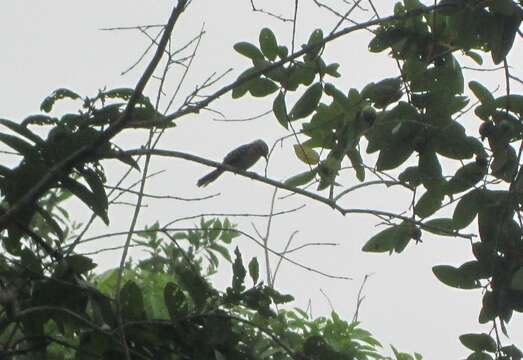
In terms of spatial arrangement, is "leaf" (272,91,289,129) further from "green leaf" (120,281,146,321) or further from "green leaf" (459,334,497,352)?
"green leaf" (459,334,497,352)

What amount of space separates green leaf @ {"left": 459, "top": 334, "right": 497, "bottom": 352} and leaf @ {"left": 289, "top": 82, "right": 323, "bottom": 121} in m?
0.85

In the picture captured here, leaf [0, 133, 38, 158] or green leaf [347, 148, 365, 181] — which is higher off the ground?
green leaf [347, 148, 365, 181]

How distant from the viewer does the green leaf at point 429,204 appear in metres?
2.90

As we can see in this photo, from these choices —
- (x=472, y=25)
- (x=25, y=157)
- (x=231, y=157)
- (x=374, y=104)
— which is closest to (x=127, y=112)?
(x=25, y=157)

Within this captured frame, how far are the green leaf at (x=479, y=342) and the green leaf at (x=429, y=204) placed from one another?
38cm

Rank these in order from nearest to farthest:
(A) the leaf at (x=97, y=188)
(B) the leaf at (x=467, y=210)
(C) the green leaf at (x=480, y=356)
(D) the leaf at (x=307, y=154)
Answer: (A) the leaf at (x=97, y=188) → (C) the green leaf at (x=480, y=356) → (B) the leaf at (x=467, y=210) → (D) the leaf at (x=307, y=154)

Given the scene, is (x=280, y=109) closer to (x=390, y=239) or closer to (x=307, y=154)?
(x=307, y=154)

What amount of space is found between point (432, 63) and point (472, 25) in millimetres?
325

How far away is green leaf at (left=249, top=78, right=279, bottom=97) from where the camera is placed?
3127 millimetres

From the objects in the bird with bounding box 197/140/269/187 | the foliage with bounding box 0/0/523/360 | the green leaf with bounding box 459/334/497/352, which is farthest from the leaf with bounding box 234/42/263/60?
the bird with bounding box 197/140/269/187

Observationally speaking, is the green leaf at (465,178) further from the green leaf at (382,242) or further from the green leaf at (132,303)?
the green leaf at (132,303)

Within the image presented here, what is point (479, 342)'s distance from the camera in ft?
8.95

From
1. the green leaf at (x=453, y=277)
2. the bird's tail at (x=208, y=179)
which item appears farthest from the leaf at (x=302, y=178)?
the bird's tail at (x=208, y=179)

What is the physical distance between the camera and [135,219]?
2.63m
